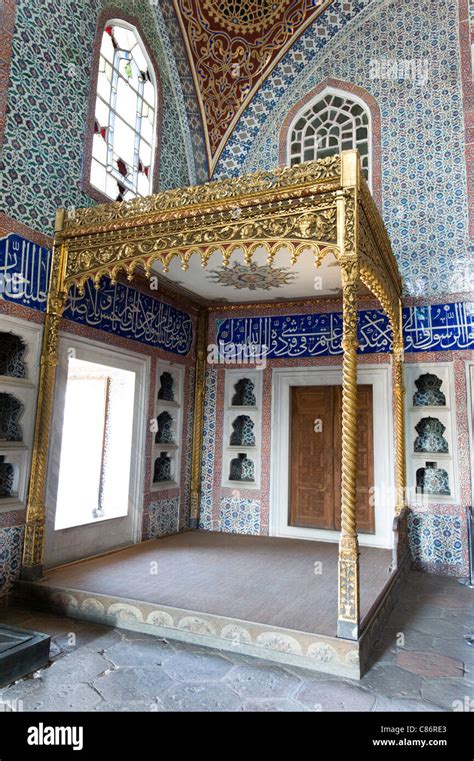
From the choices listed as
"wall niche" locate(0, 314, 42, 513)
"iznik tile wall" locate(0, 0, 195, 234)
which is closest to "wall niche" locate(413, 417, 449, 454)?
"wall niche" locate(0, 314, 42, 513)

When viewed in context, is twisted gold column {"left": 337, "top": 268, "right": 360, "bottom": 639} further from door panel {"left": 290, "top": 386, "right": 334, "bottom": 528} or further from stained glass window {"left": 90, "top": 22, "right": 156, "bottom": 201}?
stained glass window {"left": 90, "top": 22, "right": 156, "bottom": 201}

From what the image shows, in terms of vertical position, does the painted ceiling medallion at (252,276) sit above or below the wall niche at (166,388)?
above

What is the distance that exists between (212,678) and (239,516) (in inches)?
124

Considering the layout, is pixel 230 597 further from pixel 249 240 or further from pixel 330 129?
pixel 330 129

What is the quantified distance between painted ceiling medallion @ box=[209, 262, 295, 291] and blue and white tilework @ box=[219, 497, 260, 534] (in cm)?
243

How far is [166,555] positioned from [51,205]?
3138 mm

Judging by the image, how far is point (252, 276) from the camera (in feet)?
15.6

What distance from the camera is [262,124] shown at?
247 inches

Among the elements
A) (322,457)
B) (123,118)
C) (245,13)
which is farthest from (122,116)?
(322,457)

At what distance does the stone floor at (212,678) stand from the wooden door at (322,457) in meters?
2.09

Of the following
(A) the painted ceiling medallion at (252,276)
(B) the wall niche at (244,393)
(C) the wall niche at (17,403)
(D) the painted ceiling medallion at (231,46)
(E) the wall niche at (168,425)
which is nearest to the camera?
(C) the wall niche at (17,403)

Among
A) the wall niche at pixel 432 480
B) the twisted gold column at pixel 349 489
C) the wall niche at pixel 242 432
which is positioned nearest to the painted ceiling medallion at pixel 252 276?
the twisted gold column at pixel 349 489

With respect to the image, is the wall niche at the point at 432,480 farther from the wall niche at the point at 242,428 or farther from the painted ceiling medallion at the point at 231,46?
the painted ceiling medallion at the point at 231,46

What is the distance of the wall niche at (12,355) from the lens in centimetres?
372
